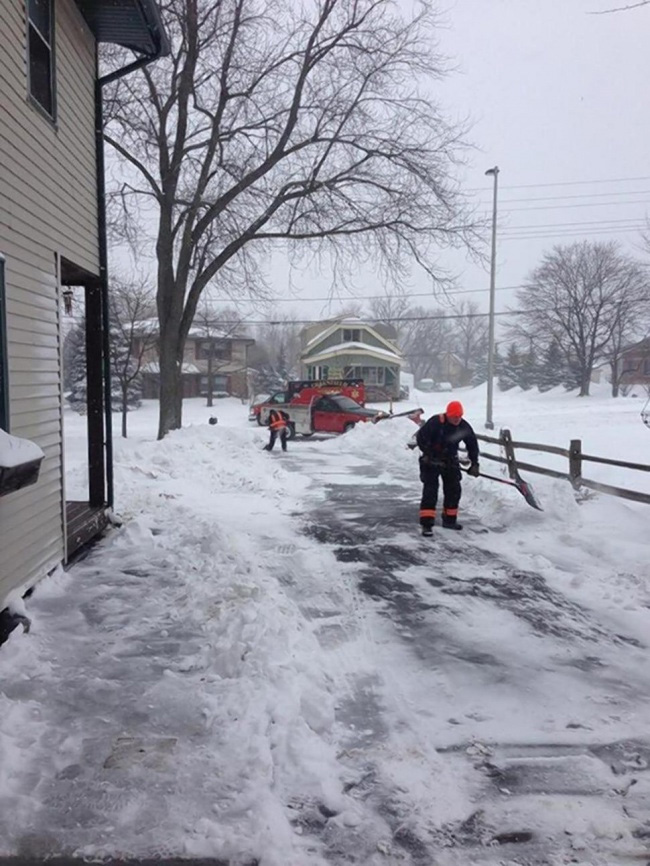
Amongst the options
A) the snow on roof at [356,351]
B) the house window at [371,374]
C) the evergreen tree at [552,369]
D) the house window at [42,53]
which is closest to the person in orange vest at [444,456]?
the house window at [42,53]

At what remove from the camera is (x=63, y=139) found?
6.39 meters

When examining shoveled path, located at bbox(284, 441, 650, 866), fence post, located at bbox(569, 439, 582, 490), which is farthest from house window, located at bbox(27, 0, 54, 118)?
fence post, located at bbox(569, 439, 582, 490)

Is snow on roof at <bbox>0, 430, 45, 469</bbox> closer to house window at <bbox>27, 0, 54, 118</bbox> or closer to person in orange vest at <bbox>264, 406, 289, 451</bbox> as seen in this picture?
house window at <bbox>27, 0, 54, 118</bbox>

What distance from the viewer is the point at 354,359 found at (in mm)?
53000

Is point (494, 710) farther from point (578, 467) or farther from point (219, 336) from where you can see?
point (219, 336)

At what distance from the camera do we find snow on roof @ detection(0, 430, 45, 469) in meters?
3.77

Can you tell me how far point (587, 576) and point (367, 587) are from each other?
7.09ft

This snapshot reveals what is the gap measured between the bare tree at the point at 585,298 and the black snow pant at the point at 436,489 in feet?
146

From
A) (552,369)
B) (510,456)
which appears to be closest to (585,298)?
(552,369)

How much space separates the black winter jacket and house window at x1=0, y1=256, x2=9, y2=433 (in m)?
5.06

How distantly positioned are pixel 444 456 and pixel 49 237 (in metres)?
5.16

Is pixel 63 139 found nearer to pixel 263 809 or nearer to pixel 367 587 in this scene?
pixel 367 587

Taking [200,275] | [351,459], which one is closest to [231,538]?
[351,459]

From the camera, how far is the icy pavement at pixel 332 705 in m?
2.90
